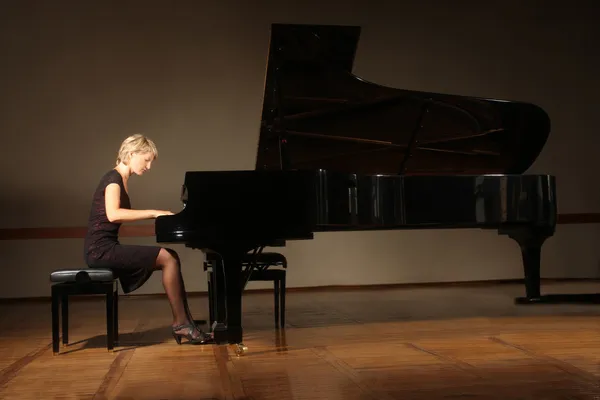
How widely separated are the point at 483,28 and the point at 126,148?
16.1 ft

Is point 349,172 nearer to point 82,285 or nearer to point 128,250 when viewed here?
point 128,250

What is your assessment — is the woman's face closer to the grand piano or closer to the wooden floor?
the grand piano

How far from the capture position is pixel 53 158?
671 cm

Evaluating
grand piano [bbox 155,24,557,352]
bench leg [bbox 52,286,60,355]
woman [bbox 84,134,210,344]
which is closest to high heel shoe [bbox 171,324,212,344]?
woman [bbox 84,134,210,344]

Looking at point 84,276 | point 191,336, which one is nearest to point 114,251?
point 84,276

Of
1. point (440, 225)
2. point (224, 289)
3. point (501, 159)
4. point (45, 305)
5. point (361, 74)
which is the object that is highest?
point (361, 74)

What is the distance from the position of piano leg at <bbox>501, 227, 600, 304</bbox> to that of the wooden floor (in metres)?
0.23

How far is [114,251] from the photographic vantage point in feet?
11.8

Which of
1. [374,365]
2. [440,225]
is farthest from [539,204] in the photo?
[374,365]

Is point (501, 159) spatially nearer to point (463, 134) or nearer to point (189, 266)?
point (463, 134)

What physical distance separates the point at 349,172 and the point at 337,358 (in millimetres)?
1179

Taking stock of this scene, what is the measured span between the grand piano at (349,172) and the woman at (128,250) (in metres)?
0.20

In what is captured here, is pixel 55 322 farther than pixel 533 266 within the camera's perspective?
No

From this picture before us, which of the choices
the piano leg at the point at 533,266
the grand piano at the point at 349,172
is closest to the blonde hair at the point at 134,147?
the grand piano at the point at 349,172
